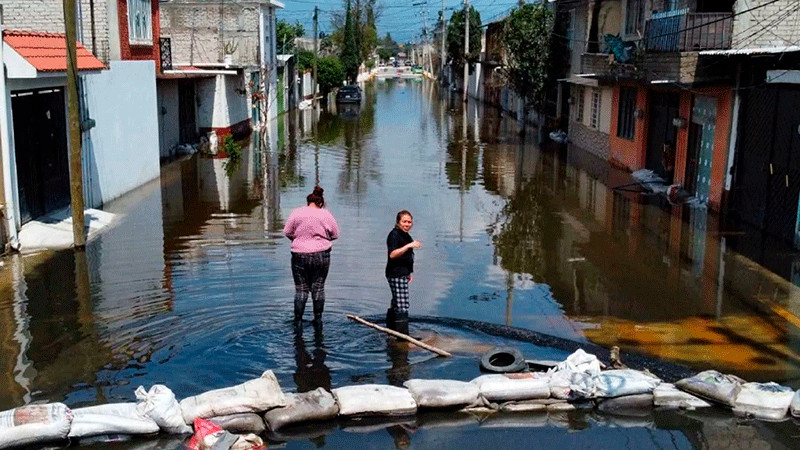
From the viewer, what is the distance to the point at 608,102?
2939cm

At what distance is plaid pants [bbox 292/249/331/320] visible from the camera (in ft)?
32.0

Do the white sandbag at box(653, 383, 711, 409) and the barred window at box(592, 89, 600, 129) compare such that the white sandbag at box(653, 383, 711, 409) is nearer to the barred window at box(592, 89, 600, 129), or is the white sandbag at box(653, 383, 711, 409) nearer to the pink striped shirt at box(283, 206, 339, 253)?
the pink striped shirt at box(283, 206, 339, 253)

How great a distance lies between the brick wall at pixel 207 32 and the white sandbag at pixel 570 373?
105ft

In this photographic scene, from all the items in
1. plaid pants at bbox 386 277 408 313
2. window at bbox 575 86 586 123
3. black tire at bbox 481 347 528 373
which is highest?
window at bbox 575 86 586 123

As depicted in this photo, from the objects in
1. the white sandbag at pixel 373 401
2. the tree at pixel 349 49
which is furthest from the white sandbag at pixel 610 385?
the tree at pixel 349 49

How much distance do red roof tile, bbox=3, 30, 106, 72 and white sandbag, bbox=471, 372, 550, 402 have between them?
30.8ft

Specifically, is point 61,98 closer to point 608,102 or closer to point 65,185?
point 65,185

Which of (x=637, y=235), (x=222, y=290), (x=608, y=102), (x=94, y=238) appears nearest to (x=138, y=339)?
(x=222, y=290)

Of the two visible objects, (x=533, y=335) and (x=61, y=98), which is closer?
(x=533, y=335)

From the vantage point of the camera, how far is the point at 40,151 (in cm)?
1562

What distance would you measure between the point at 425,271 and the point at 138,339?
4927mm

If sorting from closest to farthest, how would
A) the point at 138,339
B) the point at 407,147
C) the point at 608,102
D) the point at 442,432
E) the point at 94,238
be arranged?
the point at 442,432, the point at 138,339, the point at 94,238, the point at 608,102, the point at 407,147

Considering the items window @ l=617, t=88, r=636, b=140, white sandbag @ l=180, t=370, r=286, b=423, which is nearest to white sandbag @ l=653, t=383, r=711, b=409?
white sandbag @ l=180, t=370, r=286, b=423

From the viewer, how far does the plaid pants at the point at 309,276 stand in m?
9.74
